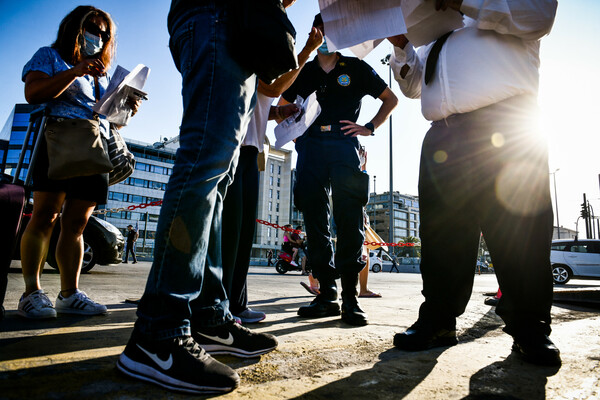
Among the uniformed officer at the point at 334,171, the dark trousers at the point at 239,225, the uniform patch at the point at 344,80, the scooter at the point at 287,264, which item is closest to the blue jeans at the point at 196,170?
the dark trousers at the point at 239,225

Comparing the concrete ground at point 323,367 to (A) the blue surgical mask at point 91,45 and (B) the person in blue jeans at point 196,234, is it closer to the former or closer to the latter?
(B) the person in blue jeans at point 196,234

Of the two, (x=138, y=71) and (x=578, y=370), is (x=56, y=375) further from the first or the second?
(x=138, y=71)

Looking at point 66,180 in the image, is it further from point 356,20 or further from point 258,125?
point 356,20

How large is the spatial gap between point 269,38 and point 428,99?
103 centimetres

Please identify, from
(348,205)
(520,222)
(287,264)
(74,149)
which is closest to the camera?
(520,222)

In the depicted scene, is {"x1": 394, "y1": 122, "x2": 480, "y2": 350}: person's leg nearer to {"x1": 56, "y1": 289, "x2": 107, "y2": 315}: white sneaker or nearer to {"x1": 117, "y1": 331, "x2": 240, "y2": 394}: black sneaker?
{"x1": 117, "y1": 331, "x2": 240, "y2": 394}: black sneaker

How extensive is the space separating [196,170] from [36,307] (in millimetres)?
1350

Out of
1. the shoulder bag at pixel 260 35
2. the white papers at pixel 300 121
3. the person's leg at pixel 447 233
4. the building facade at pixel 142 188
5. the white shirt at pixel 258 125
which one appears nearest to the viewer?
the shoulder bag at pixel 260 35

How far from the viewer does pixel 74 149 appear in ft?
6.34

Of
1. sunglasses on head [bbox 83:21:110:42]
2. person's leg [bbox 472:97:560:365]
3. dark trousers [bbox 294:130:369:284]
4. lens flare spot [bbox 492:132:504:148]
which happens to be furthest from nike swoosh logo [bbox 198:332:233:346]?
sunglasses on head [bbox 83:21:110:42]

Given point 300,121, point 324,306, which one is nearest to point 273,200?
point 300,121

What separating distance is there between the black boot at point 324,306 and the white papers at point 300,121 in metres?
1.12

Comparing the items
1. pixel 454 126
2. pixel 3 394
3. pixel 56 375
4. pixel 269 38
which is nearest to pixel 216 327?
pixel 56 375

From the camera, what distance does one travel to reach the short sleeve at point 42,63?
6.46 feet
